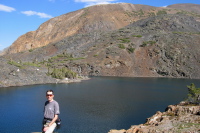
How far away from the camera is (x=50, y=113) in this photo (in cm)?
984

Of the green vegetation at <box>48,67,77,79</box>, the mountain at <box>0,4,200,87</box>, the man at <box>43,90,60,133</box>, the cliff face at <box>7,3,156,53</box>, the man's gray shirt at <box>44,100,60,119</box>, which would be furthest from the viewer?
the cliff face at <box>7,3,156,53</box>

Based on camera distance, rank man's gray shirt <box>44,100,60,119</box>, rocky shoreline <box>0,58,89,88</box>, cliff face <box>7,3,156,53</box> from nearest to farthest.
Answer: man's gray shirt <box>44,100,60,119</box> < rocky shoreline <box>0,58,89,88</box> < cliff face <box>7,3,156,53</box>

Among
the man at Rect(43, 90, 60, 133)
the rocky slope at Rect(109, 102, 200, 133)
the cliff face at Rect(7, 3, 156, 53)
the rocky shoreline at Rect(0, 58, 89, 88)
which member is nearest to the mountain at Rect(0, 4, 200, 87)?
the rocky shoreline at Rect(0, 58, 89, 88)

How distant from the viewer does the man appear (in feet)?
31.7

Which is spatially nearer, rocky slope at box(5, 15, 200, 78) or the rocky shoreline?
the rocky shoreline

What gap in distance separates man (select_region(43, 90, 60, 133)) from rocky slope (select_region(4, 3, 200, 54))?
125240 millimetres

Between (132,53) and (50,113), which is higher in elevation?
(132,53)

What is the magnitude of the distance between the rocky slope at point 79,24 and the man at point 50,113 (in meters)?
125

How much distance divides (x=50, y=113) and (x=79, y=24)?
137m

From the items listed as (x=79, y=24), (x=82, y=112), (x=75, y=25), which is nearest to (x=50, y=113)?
(x=82, y=112)

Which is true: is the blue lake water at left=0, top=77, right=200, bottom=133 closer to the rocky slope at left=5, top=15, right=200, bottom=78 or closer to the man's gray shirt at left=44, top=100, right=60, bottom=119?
the man's gray shirt at left=44, top=100, right=60, bottom=119

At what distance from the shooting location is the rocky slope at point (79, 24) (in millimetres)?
134688

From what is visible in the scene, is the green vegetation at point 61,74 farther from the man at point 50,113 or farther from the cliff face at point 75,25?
the cliff face at point 75,25

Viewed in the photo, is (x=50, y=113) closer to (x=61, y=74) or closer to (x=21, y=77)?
(x=21, y=77)
